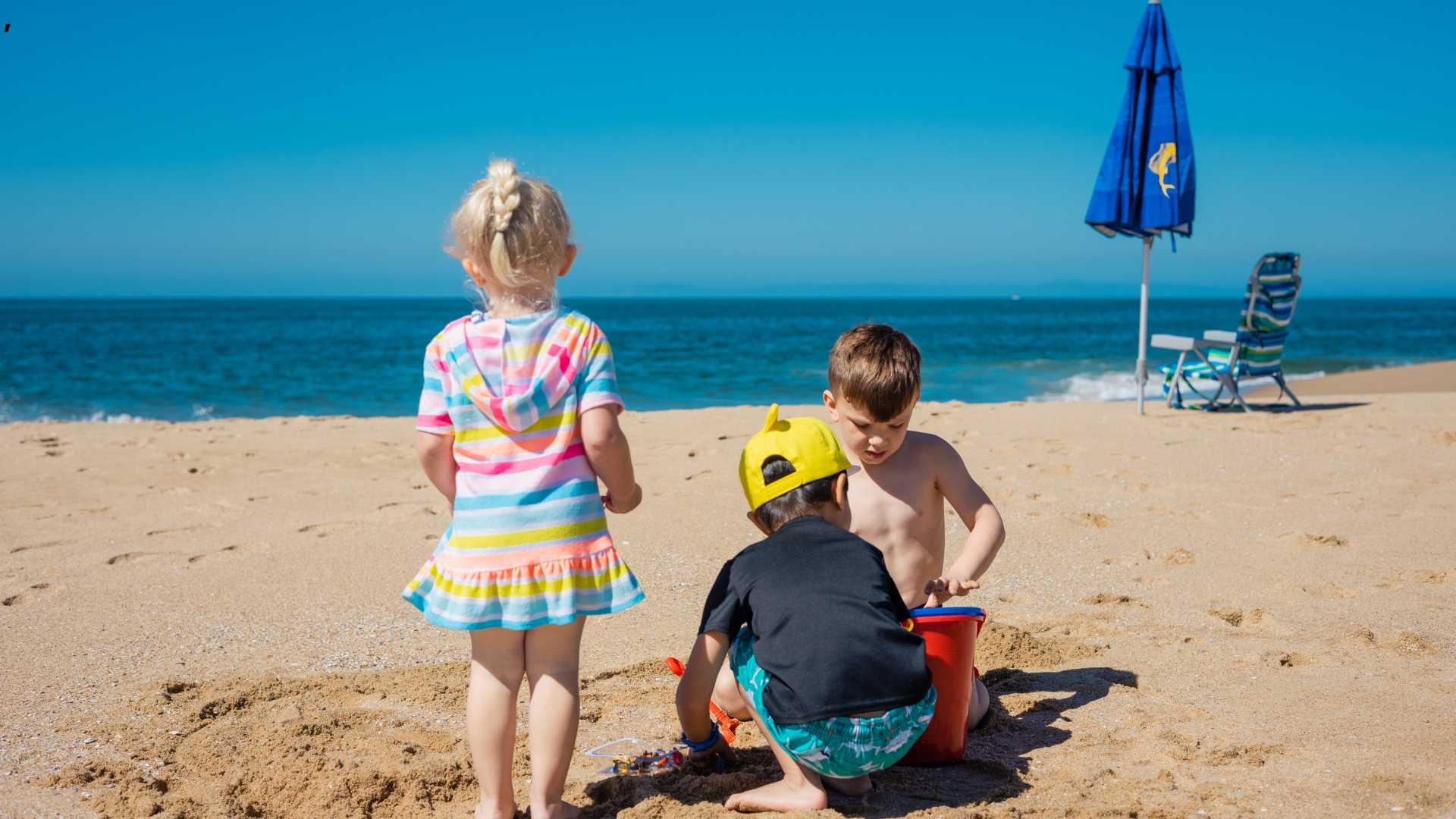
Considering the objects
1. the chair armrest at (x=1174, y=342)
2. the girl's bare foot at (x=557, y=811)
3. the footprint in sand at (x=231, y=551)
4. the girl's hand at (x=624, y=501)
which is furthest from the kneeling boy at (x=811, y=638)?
the chair armrest at (x=1174, y=342)

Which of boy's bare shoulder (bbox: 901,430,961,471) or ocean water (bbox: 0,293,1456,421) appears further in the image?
ocean water (bbox: 0,293,1456,421)

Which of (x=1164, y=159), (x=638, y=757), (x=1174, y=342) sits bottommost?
(x=638, y=757)

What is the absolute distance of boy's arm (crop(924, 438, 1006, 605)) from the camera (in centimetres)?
220

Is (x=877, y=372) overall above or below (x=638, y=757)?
above

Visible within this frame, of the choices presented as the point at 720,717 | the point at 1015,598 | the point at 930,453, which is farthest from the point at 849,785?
the point at 1015,598

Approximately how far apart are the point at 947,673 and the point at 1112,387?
1424cm

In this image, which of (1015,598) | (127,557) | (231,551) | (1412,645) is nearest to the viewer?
(1412,645)

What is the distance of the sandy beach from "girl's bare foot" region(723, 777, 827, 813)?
0.23ft

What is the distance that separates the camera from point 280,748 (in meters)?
2.36

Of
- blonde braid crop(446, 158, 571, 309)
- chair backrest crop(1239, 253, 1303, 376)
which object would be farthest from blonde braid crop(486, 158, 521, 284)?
chair backrest crop(1239, 253, 1303, 376)

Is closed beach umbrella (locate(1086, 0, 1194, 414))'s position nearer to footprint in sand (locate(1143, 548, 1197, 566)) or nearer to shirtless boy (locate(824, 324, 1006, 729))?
footprint in sand (locate(1143, 548, 1197, 566))

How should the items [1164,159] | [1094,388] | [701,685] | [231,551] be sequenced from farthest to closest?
[1094,388], [1164,159], [231,551], [701,685]

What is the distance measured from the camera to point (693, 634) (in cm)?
334

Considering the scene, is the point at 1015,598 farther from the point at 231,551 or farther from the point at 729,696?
the point at 231,551
